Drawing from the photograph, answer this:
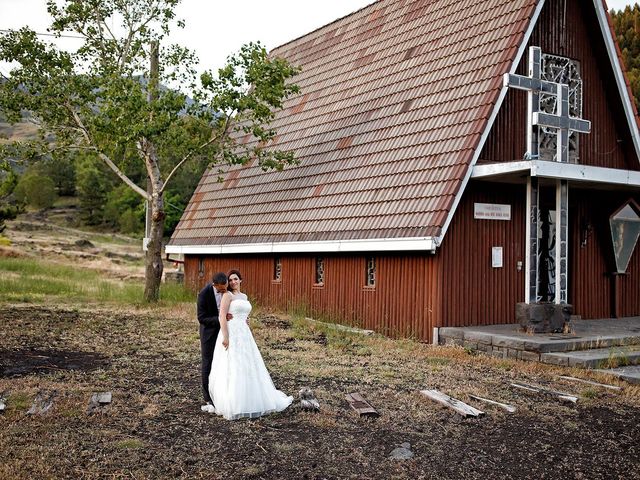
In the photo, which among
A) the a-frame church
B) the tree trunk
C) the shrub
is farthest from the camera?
the shrub

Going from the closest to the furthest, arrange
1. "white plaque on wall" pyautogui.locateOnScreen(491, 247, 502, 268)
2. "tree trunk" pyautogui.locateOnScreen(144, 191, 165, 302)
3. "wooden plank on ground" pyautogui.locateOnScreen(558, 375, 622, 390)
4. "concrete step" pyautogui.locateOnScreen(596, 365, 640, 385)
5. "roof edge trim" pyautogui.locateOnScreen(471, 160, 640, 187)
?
"wooden plank on ground" pyautogui.locateOnScreen(558, 375, 622, 390) → "concrete step" pyautogui.locateOnScreen(596, 365, 640, 385) → "roof edge trim" pyautogui.locateOnScreen(471, 160, 640, 187) → "white plaque on wall" pyautogui.locateOnScreen(491, 247, 502, 268) → "tree trunk" pyautogui.locateOnScreen(144, 191, 165, 302)

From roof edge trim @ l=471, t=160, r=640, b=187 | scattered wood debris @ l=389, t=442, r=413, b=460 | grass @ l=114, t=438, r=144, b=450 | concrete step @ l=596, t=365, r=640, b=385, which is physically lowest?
scattered wood debris @ l=389, t=442, r=413, b=460

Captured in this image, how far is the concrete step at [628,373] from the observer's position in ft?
35.5

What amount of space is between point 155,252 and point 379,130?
701cm

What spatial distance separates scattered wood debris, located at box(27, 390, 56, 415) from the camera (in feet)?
27.1

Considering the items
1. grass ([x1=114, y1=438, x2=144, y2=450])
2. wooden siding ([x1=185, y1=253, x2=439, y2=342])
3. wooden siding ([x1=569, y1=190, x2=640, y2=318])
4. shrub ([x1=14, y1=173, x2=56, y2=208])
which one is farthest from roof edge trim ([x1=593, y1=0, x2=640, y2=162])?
shrub ([x1=14, y1=173, x2=56, y2=208])

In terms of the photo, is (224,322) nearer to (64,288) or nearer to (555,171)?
(555,171)

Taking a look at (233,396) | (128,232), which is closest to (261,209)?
(233,396)

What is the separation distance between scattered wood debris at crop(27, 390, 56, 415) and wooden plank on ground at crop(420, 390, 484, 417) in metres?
4.38

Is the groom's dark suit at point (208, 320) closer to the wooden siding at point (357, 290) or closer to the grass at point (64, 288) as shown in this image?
the wooden siding at point (357, 290)

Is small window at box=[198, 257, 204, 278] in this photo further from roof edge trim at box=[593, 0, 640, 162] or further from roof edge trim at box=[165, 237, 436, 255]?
roof edge trim at box=[593, 0, 640, 162]

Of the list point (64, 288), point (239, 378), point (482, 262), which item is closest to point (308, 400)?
point (239, 378)

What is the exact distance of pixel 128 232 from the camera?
56.9 m

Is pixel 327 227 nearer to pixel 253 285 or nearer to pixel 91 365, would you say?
pixel 253 285
